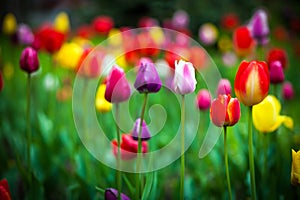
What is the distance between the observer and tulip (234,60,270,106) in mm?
960

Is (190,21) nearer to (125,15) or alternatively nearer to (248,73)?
(125,15)

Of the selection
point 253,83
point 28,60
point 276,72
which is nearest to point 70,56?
point 28,60

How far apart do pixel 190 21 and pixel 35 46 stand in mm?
4518

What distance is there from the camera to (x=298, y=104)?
3.60m

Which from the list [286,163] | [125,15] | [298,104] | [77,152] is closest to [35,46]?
[77,152]

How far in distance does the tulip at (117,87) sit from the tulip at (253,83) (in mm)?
270

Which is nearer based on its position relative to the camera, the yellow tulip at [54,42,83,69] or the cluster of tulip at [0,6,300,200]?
the cluster of tulip at [0,6,300,200]

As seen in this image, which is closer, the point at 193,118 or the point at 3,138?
the point at 3,138

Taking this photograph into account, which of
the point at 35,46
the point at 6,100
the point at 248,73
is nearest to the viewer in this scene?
the point at 248,73

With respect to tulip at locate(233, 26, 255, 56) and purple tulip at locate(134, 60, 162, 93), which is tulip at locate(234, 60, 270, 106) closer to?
purple tulip at locate(134, 60, 162, 93)

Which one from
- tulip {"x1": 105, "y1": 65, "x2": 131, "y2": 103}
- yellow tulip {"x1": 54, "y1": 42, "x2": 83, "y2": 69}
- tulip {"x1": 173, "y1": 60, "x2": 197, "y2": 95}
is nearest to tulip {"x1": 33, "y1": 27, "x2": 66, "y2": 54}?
yellow tulip {"x1": 54, "y1": 42, "x2": 83, "y2": 69}

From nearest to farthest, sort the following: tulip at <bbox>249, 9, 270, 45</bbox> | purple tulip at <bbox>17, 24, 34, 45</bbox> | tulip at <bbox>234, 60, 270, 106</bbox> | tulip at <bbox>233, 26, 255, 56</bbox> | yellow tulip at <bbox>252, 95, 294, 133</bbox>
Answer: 1. tulip at <bbox>234, 60, 270, 106</bbox>
2. yellow tulip at <bbox>252, 95, 294, 133</bbox>
3. tulip at <bbox>249, 9, 270, 45</bbox>
4. tulip at <bbox>233, 26, 255, 56</bbox>
5. purple tulip at <bbox>17, 24, 34, 45</bbox>

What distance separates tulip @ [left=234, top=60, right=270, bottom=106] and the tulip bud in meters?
0.03

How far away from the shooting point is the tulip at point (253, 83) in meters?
0.96
